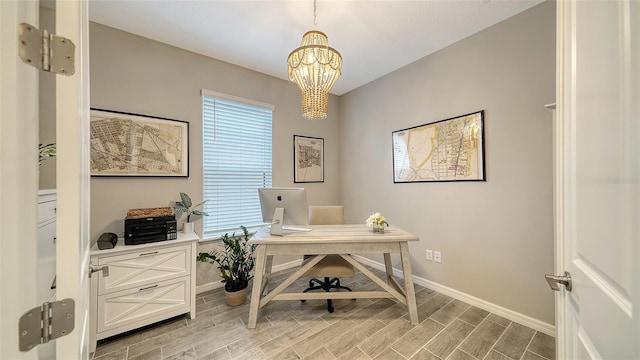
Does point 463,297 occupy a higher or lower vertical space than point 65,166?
lower

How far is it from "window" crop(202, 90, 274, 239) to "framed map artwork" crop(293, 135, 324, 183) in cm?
41

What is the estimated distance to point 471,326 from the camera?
6.63 feet

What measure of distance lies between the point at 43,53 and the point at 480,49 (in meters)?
3.04

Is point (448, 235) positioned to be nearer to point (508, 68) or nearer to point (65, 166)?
point (508, 68)

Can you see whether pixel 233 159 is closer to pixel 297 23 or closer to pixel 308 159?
pixel 308 159

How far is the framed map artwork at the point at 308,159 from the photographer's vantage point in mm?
3463

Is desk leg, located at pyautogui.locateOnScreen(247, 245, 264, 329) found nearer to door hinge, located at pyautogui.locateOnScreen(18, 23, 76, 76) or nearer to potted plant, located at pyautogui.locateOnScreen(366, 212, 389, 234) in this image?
potted plant, located at pyautogui.locateOnScreen(366, 212, 389, 234)

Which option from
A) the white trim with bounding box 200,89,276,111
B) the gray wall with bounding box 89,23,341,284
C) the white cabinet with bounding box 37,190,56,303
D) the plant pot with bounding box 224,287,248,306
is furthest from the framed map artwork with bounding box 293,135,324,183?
the white cabinet with bounding box 37,190,56,303

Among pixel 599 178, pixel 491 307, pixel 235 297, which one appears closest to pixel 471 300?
pixel 491 307

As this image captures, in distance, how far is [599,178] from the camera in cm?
61

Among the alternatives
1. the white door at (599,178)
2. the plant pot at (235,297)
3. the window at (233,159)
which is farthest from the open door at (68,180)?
the window at (233,159)

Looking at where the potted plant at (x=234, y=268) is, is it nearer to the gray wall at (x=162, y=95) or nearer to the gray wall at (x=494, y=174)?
the gray wall at (x=162, y=95)

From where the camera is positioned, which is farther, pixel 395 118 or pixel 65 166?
pixel 395 118

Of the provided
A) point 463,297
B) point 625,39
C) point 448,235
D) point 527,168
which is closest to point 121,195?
point 625,39
